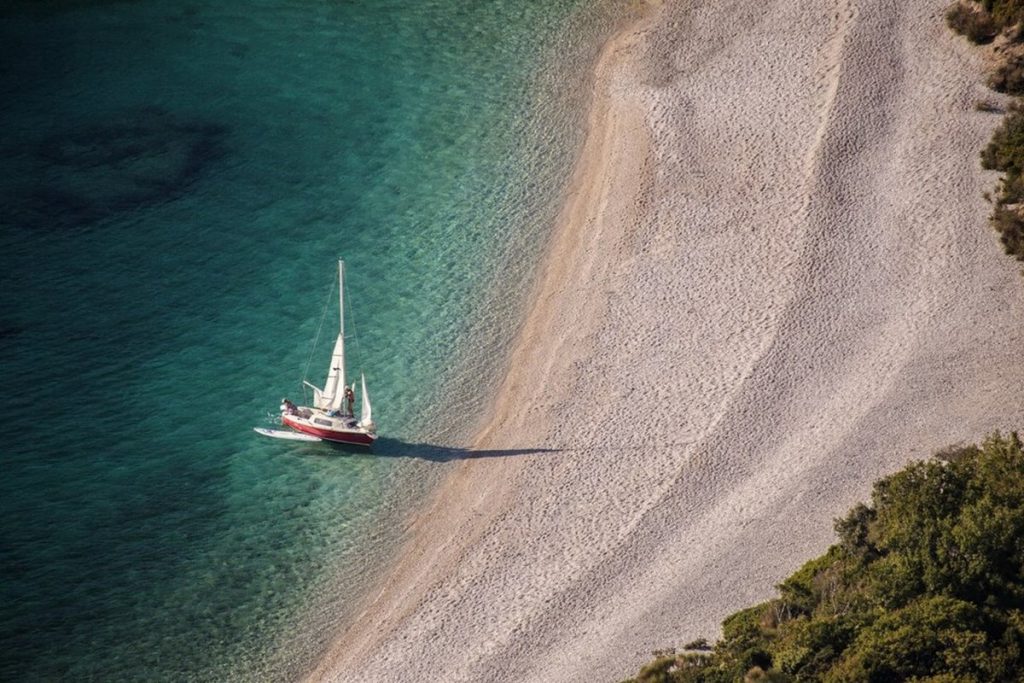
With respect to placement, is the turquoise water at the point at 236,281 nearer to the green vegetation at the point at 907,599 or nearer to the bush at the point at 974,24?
the green vegetation at the point at 907,599

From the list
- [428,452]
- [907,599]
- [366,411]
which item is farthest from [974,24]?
[907,599]

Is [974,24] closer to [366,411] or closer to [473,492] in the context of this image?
[473,492]

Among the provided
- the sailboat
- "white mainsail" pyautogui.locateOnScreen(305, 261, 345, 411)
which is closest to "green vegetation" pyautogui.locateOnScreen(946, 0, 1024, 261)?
the sailboat

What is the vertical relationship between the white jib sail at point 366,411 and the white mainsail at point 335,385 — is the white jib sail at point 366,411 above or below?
below

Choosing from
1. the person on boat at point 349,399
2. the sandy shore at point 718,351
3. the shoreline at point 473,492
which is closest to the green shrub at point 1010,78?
the sandy shore at point 718,351

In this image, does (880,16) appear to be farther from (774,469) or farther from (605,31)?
(774,469)

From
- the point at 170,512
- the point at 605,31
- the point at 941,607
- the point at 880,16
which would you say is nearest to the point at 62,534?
the point at 170,512
